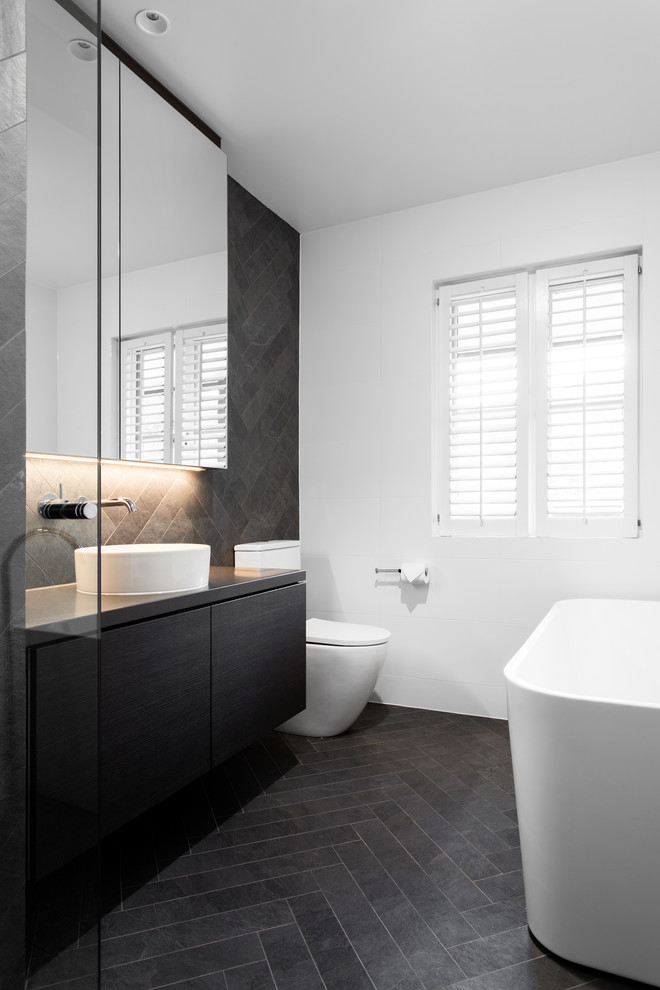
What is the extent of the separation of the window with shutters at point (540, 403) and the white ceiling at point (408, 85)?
60 cm

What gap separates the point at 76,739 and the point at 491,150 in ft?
10.0

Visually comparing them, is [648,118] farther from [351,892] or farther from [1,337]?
[351,892]

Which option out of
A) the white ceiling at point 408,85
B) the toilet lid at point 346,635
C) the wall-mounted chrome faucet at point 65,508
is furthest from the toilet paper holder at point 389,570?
the wall-mounted chrome faucet at point 65,508

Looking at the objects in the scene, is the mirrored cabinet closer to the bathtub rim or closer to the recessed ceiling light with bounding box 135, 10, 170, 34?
the recessed ceiling light with bounding box 135, 10, 170, 34

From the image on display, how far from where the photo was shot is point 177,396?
2.63m

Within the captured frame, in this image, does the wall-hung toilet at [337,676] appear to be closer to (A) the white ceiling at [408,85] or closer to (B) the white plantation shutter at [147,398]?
(B) the white plantation shutter at [147,398]

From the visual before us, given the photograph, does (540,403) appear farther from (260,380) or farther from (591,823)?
(591,823)

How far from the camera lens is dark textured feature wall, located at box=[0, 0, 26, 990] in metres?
0.96

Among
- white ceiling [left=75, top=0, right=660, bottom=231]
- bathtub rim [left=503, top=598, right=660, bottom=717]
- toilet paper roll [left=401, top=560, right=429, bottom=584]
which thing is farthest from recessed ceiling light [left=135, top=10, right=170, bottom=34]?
toilet paper roll [left=401, top=560, right=429, bottom=584]

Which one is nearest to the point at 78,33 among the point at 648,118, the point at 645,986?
the point at 645,986

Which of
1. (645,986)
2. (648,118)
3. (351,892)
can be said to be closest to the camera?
(645,986)

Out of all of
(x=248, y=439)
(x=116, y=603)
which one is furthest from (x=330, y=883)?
(x=248, y=439)

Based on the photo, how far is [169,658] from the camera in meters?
1.88

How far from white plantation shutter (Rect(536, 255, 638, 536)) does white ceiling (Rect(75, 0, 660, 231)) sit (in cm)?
60
